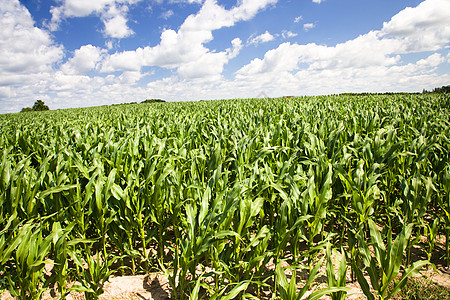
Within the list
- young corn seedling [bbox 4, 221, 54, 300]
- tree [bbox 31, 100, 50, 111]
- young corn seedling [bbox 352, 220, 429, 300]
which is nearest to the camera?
young corn seedling [bbox 352, 220, 429, 300]

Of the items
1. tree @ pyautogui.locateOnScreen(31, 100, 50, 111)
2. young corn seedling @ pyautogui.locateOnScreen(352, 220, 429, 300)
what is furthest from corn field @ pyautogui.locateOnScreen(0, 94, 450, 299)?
tree @ pyautogui.locateOnScreen(31, 100, 50, 111)

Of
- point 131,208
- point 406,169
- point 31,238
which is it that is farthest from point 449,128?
point 31,238

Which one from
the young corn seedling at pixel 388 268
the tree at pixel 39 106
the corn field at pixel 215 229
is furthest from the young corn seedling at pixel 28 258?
the tree at pixel 39 106

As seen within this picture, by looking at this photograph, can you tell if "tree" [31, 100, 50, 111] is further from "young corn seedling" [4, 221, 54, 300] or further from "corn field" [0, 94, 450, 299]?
"young corn seedling" [4, 221, 54, 300]

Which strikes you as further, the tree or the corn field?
the tree

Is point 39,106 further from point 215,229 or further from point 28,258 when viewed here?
point 215,229

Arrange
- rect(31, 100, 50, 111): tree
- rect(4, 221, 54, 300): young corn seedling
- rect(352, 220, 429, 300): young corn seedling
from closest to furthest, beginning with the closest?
rect(352, 220, 429, 300): young corn seedling, rect(4, 221, 54, 300): young corn seedling, rect(31, 100, 50, 111): tree

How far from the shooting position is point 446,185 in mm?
2588

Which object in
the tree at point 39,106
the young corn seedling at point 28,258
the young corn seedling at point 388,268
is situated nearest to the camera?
the young corn seedling at point 388,268

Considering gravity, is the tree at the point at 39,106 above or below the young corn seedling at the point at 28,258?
above

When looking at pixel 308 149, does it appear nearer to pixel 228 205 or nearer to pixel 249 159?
pixel 249 159

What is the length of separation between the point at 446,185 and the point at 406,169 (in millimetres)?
794

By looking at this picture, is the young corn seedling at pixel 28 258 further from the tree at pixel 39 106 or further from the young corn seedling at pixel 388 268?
the tree at pixel 39 106

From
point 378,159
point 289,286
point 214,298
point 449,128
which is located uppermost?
point 449,128
